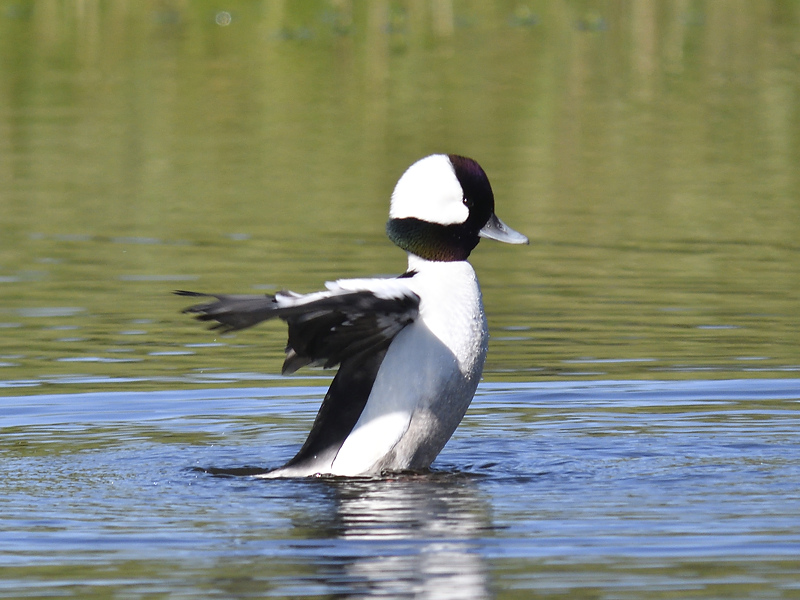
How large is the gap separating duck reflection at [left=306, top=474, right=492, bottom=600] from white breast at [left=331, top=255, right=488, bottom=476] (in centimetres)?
13

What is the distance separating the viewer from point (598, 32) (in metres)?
30.1

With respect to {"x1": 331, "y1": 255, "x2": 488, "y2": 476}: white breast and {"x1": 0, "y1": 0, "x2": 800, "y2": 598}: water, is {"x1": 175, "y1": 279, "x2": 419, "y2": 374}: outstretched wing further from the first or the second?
{"x1": 0, "y1": 0, "x2": 800, "y2": 598}: water

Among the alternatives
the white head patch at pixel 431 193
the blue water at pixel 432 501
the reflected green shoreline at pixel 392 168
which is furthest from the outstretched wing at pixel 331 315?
the reflected green shoreline at pixel 392 168

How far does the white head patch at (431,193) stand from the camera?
7.18 m

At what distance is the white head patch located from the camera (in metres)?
7.18

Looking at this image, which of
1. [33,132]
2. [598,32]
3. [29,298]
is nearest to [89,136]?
[33,132]

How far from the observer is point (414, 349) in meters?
7.02

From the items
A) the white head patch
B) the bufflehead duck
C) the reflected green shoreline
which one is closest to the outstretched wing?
the bufflehead duck

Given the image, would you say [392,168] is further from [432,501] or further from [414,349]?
[432,501]

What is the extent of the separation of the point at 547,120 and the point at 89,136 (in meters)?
6.04

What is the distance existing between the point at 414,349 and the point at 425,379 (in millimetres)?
140

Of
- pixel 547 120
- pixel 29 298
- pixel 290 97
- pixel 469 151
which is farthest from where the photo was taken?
pixel 290 97

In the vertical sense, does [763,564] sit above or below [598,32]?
below

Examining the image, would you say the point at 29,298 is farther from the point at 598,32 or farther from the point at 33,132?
the point at 598,32
